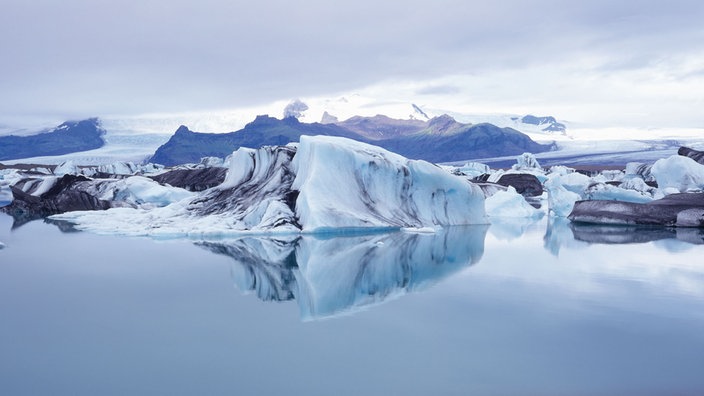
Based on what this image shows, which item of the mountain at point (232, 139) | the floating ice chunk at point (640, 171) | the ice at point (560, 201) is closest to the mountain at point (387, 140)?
the mountain at point (232, 139)

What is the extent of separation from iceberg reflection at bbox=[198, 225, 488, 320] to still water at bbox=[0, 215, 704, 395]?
4 centimetres

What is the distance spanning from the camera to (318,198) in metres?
12.2

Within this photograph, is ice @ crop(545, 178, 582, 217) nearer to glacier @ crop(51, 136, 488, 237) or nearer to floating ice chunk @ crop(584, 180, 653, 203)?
floating ice chunk @ crop(584, 180, 653, 203)

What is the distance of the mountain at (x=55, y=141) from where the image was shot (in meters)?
131

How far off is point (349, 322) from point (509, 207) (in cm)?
1599

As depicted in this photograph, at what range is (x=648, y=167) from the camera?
39.0 metres

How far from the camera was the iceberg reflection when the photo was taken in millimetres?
6133

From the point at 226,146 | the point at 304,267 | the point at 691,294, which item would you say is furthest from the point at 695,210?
the point at 226,146

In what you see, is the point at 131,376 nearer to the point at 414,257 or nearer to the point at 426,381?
the point at 426,381

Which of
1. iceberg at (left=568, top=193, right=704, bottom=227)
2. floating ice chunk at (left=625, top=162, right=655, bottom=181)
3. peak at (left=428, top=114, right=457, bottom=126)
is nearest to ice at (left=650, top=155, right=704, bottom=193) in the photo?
iceberg at (left=568, top=193, right=704, bottom=227)

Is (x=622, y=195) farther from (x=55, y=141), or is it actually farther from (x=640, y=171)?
(x=55, y=141)

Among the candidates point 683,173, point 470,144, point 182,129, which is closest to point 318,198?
point 683,173

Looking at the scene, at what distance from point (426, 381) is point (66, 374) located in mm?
2341

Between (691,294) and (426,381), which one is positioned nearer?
(426,381)
